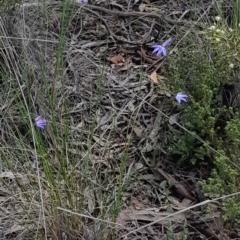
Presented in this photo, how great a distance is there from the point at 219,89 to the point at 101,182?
23.6 inches

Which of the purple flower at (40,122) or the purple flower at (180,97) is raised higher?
the purple flower at (40,122)

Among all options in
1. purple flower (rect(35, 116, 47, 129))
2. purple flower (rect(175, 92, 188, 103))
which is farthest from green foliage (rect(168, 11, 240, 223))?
purple flower (rect(35, 116, 47, 129))

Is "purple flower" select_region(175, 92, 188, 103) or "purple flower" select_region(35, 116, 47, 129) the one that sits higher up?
"purple flower" select_region(35, 116, 47, 129)

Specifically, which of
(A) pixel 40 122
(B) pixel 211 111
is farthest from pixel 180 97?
(A) pixel 40 122

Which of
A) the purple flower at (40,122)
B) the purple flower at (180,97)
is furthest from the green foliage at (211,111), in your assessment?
the purple flower at (40,122)

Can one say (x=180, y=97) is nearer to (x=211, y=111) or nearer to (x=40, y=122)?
(x=211, y=111)

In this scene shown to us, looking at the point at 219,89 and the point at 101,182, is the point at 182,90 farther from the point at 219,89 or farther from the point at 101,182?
the point at 101,182

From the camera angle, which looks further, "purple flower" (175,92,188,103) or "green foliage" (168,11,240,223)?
"purple flower" (175,92,188,103)

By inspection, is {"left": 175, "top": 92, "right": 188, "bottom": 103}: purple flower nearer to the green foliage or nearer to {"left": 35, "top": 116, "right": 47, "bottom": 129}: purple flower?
the green foliage

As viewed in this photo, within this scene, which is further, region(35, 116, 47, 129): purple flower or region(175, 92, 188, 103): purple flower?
region(175, 92, 188, 103): purple flower

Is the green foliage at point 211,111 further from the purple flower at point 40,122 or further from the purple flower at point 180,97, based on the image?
the purple flower at point 40,122

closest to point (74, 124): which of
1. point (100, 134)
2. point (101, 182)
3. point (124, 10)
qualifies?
point (100, 134)

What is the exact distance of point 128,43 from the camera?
2.95m

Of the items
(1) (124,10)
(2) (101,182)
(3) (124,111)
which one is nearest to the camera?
(2) (101,182)
